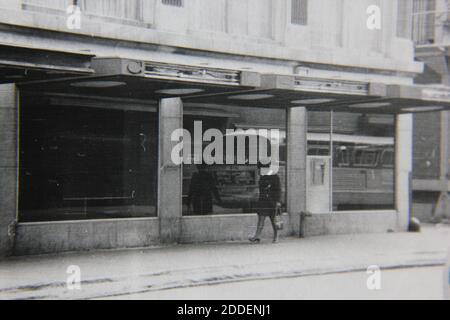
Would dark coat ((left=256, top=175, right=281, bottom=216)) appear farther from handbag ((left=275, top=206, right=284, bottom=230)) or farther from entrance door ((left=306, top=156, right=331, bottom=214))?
entrance door ((left=306, top=156, right=331, bottom=214))

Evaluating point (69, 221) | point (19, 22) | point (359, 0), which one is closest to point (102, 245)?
point (69, 221)

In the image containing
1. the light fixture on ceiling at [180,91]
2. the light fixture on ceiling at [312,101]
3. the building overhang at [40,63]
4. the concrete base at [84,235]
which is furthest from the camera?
the light fixture on ceiling at [312,101]

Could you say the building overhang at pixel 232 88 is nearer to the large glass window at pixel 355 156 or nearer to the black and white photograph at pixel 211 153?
the black and white photograph at pixel 211 153

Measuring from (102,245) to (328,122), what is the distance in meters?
7.19

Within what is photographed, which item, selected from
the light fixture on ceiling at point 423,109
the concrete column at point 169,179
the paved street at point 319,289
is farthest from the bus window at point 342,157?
the paved street at point 319,289

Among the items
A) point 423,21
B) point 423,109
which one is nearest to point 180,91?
point 423,109

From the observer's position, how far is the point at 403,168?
2078 cm

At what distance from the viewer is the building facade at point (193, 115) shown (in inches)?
545

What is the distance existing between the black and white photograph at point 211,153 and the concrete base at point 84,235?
0.10 feet

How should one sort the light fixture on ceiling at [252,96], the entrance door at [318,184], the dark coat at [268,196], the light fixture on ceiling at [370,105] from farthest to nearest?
the entrance door at [318,184] → the light fixture on ceiling at [370,105] → the dark coat at [268,196] → the light fixture on ceiling at [252,96]

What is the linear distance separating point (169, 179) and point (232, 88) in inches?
116

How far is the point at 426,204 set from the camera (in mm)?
23703

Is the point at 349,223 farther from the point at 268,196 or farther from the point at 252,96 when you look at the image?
the point at 252,96

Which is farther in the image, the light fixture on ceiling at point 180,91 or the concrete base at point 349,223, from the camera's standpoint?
the concrete base at point 349,223
